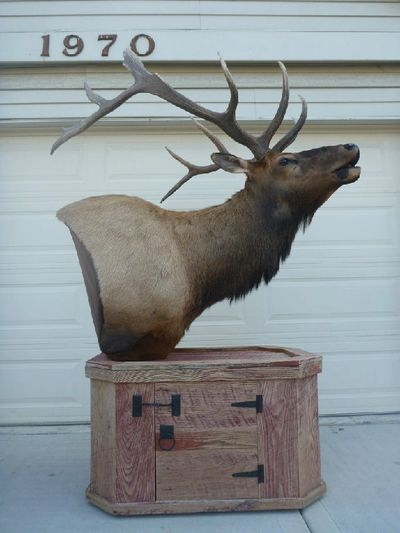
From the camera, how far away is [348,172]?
2562 mm

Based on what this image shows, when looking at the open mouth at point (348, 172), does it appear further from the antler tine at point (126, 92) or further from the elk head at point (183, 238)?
the antler tine at point (126, 92)

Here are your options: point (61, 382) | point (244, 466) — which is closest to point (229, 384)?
point (244, 466)

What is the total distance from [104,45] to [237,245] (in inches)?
92.0

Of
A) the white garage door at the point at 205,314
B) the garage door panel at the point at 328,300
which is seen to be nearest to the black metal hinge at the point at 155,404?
the white garage door at the point at 205,314

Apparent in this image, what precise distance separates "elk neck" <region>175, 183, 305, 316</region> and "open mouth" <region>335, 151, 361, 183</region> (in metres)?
0.27

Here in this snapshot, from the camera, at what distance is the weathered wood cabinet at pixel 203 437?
94.2 inches

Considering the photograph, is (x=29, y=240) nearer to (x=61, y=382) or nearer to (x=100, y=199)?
(x=61, y=382)

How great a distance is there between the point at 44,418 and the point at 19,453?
58 cm

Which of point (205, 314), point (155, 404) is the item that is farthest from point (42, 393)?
point (155, 404)

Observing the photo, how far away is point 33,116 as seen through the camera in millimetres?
4121

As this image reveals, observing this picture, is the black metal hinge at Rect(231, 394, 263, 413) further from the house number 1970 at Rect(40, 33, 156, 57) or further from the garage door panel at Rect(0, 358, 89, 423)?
the house number 1970 at Rect(40, 33, 156, 57)

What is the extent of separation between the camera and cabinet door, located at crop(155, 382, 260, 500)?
7.86ft

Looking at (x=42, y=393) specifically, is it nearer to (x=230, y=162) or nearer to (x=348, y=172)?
(x=230, y=162)

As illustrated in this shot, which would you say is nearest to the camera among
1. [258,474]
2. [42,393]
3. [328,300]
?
[258,474]
